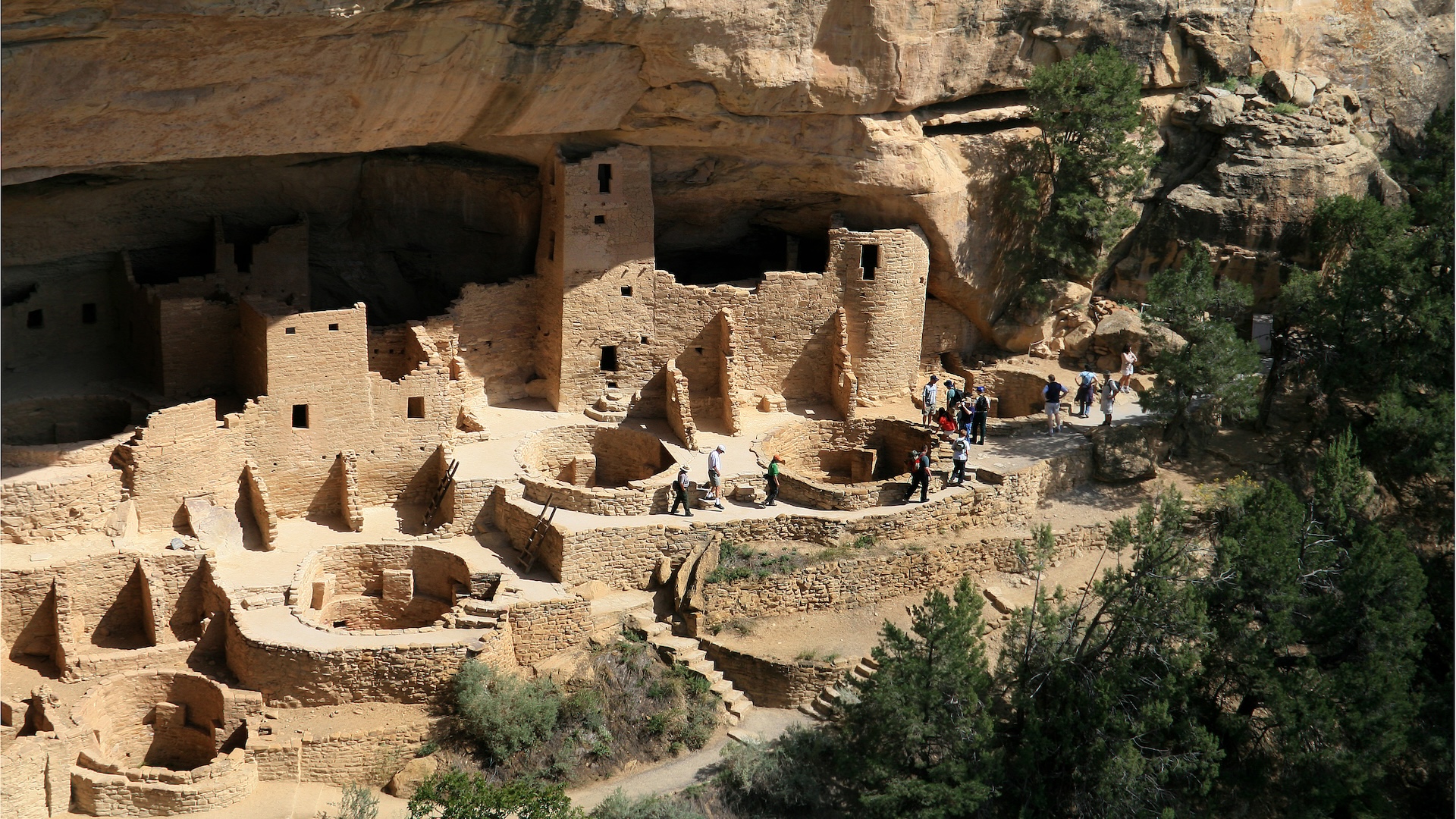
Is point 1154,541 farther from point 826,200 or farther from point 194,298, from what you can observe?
point 194,298

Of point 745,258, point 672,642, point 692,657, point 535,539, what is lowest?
point 692,657

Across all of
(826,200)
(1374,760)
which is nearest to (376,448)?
(826,200)

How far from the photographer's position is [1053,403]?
3228 centimetres

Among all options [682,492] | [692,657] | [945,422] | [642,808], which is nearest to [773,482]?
[682,492]

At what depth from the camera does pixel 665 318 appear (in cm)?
3256

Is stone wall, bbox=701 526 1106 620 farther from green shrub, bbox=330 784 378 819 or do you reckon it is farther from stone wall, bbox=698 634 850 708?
green shrub, bbox=330 784 378 819

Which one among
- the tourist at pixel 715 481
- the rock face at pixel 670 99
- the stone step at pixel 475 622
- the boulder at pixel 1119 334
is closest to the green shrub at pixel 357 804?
the stone step at pixel 475 622

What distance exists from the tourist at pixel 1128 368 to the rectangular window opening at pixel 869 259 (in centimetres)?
476

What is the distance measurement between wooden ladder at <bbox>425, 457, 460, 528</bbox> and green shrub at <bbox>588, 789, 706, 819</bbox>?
6060mm

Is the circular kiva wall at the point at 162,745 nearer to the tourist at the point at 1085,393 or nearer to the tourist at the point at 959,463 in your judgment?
the tourist at the point at 959,463

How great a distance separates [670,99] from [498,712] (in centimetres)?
988

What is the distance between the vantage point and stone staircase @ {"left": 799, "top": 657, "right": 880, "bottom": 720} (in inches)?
1086

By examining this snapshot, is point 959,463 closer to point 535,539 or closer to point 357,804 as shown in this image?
point 535,539

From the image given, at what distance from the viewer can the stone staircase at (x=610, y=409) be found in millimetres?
32219
